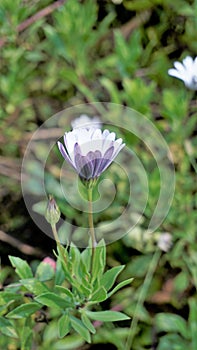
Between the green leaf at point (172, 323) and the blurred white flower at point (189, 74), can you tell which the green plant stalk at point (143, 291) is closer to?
the green leaf at point (172, 323)

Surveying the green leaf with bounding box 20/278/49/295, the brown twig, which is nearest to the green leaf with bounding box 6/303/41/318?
the green leaf with bounding box 20/278/49/295

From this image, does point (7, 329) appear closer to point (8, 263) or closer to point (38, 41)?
point (8, 263)

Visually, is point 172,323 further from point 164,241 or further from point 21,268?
point 21,268

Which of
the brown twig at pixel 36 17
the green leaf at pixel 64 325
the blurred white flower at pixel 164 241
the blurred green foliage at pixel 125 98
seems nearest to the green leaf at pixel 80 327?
the green leaf at pixel 64 325

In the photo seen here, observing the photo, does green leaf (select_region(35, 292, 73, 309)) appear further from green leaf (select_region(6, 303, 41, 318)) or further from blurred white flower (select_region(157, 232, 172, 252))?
blurred white flower (select_region(157, 232, 172, 252))

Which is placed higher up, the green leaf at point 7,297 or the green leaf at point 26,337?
the green leaf at point 7,297

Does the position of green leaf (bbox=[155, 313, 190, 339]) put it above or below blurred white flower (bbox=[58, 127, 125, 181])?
below

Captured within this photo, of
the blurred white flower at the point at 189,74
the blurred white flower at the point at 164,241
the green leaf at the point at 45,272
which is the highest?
the blurred white flower at the point at 189,74
